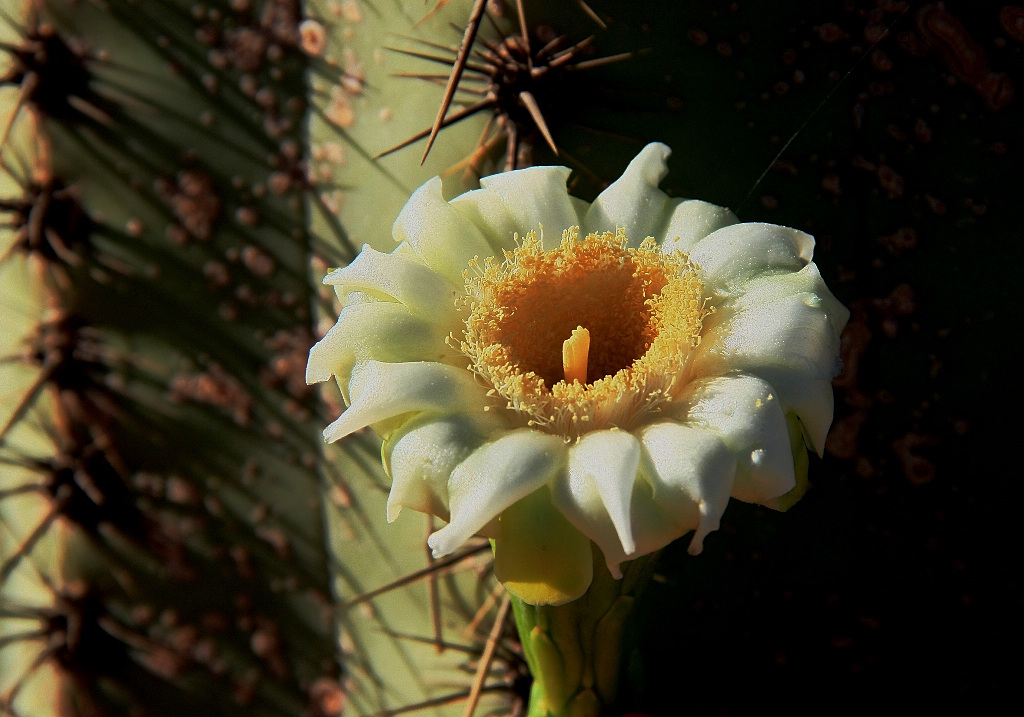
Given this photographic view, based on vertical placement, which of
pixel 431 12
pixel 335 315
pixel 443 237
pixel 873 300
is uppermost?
pixel 431 12

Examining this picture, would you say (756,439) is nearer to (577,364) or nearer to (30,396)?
(577,364)

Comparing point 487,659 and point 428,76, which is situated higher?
point 428,76

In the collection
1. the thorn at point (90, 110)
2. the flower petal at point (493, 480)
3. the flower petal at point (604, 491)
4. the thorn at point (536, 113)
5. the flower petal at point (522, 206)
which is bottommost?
the flower petal at point (604, 491)

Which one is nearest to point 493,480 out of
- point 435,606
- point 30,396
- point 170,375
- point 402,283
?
point 402,283

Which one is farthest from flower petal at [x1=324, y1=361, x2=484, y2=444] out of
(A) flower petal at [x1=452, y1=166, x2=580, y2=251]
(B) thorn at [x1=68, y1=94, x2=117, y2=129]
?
(B) thorn at [x1=68, y1=94, x2=117, y2=129]

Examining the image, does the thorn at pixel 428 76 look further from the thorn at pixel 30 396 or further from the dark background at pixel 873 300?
the thorn at pixel 30 396

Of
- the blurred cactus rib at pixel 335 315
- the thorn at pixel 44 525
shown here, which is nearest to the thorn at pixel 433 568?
the blurred cactus rib at pixel 335 315
